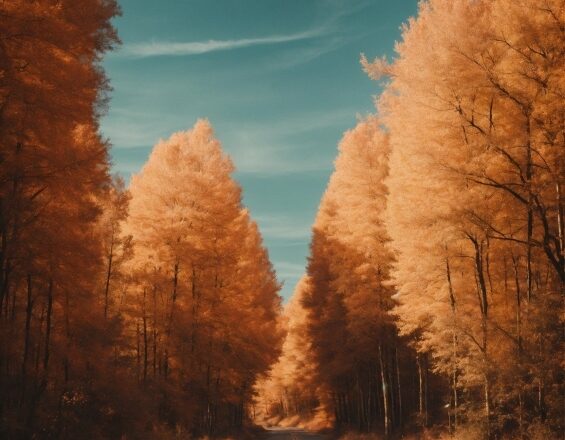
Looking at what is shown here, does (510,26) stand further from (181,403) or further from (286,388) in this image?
(286,388)

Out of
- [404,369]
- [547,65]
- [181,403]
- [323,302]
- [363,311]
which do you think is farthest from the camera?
[323,302]

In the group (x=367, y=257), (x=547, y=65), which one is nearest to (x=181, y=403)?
(x=367, y=257)

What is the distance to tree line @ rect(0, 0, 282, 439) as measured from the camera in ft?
28.7

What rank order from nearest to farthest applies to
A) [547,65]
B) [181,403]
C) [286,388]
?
[547,65] → [181,403] → [286,388]

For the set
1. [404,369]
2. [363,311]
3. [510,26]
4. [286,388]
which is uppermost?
[510,26]

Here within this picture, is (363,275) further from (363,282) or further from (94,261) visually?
(94,261)

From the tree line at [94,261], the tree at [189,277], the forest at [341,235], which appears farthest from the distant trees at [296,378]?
the forest at [341,235]

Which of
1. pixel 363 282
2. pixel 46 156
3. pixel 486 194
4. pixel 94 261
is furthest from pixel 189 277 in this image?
pixel 486 194

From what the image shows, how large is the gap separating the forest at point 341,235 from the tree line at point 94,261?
57 mm

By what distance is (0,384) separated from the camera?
10.8 metres

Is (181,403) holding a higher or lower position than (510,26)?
lower

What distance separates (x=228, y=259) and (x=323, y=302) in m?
10.3

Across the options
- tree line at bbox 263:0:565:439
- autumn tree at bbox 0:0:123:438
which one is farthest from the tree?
tree line at bbox 263:0:565:439

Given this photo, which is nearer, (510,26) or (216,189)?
→ (510,26)
